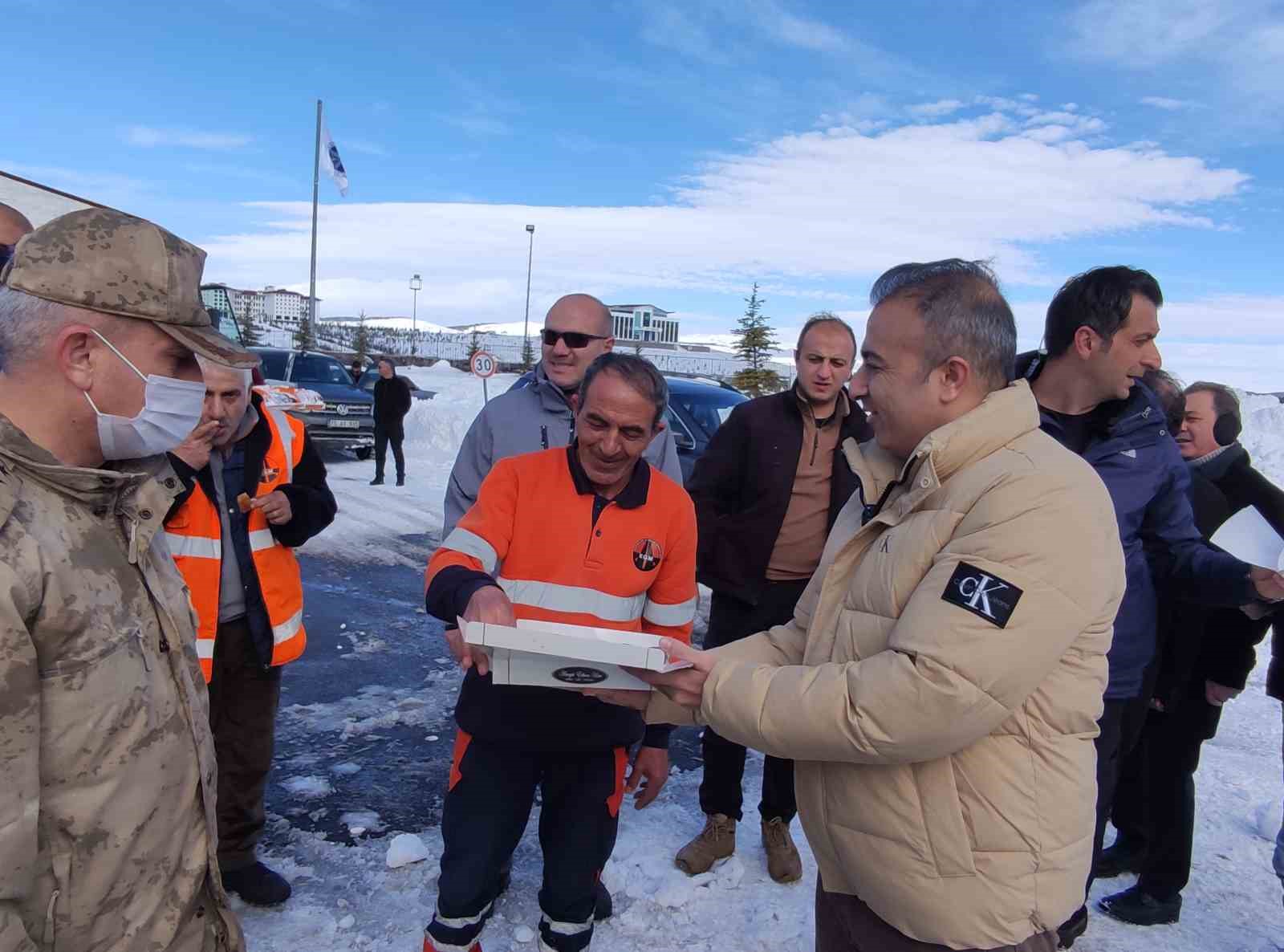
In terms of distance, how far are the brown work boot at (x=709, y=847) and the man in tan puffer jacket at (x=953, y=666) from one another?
5.61 feet

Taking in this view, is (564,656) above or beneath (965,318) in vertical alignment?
beneath

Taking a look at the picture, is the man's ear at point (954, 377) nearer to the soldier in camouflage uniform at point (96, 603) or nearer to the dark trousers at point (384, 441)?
the soldier in camouflage uniform at point (96, 603)

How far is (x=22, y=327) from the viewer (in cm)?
138

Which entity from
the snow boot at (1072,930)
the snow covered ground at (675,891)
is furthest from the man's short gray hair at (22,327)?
the snow boot at (1072,930)

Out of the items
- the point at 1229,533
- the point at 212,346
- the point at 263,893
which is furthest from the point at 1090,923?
the point at 212,346

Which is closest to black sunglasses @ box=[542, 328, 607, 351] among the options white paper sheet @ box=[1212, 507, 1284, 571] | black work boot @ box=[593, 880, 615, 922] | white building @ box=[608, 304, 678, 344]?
black work boot @ box=[593, 880, 615, 922]

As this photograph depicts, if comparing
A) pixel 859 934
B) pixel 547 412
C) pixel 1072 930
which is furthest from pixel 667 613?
pixel 1072 930

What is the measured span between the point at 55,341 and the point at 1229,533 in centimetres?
353

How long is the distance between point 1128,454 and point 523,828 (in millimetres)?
2348

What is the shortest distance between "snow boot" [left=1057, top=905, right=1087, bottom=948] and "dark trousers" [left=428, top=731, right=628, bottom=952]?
1839mm

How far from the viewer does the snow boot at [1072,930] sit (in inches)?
120

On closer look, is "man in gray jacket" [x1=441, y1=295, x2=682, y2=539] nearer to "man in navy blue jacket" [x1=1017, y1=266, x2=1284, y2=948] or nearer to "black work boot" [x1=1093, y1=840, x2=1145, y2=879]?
"man in navy blue jacket" [x1=1017, y1=266, x2=1284, y2=948]

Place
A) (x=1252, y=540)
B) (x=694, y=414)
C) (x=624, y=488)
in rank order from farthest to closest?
(x=694, y=414) < (x=1252, y=540) < (x=624, y=488)

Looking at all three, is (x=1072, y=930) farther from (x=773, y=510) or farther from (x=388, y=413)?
(x=388, y=413)
